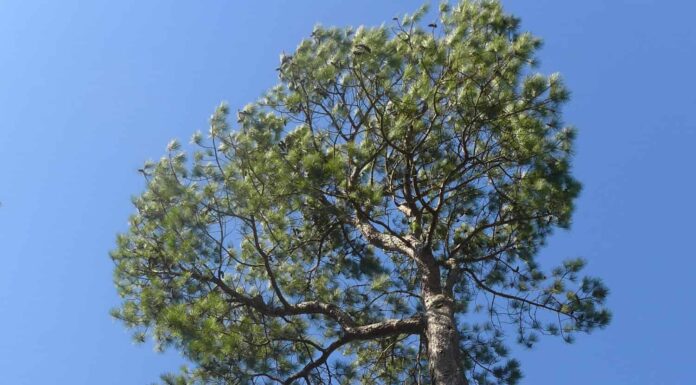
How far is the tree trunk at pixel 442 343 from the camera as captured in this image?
18.2 ft

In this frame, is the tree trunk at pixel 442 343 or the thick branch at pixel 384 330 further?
the thick branch at pixel 384 330

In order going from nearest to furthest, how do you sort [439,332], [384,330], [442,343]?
[442,343] < [439,332] < [384,330]

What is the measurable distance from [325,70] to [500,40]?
5.94 ft

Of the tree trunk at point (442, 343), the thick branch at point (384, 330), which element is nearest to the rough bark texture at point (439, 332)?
the tree trunk at point (442, 343)

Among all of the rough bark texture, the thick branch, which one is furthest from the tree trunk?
the thick branch

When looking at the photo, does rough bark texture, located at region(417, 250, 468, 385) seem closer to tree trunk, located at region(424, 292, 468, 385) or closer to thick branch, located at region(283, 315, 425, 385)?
tree trunk, located at region(424, 292, 468, 385)

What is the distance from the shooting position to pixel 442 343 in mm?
5797

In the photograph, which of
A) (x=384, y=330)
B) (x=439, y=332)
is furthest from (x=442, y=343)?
(x=384, y=330)

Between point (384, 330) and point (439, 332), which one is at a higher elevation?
point (384, 330)

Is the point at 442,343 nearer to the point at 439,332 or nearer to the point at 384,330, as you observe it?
A: the point at 439,332

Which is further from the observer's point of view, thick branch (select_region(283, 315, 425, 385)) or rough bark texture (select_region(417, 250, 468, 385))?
thick branch (select_region(283, 315, 425, 385))

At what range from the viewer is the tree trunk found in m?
5.55

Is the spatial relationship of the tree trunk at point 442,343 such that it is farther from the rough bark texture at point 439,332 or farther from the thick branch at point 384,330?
the thick branch at point 384,330

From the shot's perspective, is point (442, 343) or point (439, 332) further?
point (439, 332)
